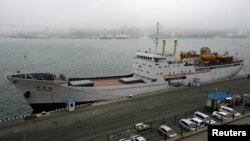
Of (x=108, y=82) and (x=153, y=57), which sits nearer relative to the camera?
(x=153, y=57)

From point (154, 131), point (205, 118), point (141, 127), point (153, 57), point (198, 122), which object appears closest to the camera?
point (154, 131)

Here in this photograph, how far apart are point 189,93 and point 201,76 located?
11.3 meters

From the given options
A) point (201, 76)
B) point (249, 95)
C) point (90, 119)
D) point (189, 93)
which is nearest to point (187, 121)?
point (90, 119)

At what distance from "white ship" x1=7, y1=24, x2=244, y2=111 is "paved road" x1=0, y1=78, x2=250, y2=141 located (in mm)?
4835

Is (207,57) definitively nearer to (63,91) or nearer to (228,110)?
(228,110)

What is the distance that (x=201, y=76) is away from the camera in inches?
1753

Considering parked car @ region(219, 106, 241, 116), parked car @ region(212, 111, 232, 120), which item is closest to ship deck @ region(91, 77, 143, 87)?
parked car @ region(219, 106, 241, 116)

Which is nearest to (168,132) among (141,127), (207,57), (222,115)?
(141,127)

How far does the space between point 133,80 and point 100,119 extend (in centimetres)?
1480

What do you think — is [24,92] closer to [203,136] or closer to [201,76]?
[203,136]

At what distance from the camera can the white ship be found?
31594 millimetres

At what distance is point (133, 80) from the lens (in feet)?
127

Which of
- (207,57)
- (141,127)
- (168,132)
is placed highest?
(207,57)

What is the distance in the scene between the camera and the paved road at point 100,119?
21250mm
